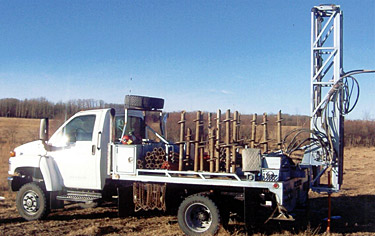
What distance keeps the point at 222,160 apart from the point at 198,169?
52cm

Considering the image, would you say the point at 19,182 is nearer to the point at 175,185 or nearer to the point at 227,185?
the point at 175,185

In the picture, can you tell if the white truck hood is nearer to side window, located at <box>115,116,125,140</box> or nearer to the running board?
the running board

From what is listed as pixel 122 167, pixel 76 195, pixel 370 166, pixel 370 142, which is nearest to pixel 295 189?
pixel 122 167

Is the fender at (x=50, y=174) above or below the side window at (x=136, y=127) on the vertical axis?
below

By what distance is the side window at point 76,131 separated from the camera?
343 inches

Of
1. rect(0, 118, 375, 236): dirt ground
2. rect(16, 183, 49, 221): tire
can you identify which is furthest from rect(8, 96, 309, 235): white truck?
rect(0, 118, 375, 236): dirt ground

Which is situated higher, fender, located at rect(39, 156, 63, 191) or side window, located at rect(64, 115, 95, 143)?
side window, located at rect(64, 115, 95, 143)

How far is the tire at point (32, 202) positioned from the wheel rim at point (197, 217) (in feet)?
10.6

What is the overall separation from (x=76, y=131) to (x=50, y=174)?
1.04 metres

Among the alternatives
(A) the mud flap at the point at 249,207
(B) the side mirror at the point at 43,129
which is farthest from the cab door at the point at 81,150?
(A) the mud flap at the point at 249,207

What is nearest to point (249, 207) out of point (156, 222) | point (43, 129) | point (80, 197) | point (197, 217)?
point (197, 217)

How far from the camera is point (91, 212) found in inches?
394

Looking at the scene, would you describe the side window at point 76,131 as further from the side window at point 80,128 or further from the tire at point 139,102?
the tire at point 139,102

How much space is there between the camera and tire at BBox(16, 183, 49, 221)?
8.86 meters
